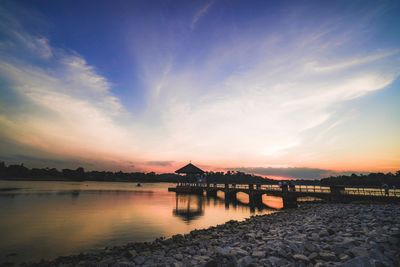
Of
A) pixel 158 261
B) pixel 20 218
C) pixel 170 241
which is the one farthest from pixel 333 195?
pixel 20 218

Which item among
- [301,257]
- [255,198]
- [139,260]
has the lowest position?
[255,198]

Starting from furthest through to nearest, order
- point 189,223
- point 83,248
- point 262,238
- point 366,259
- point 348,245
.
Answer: point 189,223
point 83,248
point 262,238
point 348,245
point 366,259

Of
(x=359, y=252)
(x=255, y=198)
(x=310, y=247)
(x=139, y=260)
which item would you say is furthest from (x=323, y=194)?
(x=139, y=260)

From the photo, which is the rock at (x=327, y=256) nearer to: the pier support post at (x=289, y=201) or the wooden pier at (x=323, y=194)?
the wooden pier at (x=323, y=194)

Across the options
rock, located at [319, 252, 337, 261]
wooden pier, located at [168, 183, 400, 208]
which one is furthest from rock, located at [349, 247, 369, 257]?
wooden pier, located at [168, 183, 400, 208]

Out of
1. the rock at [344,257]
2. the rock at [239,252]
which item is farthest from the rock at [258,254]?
the rock at [344,257]

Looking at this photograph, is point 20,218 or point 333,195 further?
point 333,195

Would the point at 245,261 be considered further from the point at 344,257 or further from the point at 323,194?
the point at 323,194

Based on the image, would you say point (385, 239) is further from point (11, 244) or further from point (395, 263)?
point (11, 244)

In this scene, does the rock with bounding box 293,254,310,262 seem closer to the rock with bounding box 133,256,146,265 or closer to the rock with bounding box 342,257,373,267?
the rock with bounding box 342,257,373,267

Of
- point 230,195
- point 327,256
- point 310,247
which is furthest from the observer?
point 230,195

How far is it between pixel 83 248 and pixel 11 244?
455cm

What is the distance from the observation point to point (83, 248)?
43.0 ft

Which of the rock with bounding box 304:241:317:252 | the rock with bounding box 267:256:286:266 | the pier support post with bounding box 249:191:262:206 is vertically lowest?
the pier support post with bounding box 249:191:262:206
